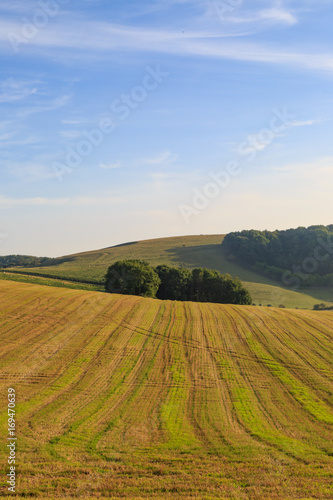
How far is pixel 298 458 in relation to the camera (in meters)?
17.6

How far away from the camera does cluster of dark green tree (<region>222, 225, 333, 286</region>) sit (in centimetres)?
11438

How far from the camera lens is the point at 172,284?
81375 mm

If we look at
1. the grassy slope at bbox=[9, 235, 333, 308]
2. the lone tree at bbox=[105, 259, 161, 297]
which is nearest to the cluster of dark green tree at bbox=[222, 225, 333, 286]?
the grassy slope at bbox=[9, 235, 333, 308]

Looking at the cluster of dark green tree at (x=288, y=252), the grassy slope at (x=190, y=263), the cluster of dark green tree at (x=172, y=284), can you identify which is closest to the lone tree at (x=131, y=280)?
the cluster of dark green tree at (x=172, y=284)

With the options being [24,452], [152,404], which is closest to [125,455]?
[24,452]

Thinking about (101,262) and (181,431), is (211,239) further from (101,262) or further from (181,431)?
(181,431)

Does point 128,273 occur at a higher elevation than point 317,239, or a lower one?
lower

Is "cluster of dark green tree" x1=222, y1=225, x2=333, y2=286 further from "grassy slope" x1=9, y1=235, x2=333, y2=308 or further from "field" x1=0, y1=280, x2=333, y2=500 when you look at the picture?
"field" x1=0, y1=280, x2=333, y2=500

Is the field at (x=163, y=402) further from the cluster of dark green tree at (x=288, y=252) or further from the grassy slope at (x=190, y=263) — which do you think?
the cluster of dark green tree at (x=288, y=252)

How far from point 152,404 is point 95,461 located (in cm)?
792

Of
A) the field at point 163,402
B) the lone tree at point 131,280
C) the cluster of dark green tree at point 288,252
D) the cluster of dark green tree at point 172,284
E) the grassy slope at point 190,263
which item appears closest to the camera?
the field at point 163,402

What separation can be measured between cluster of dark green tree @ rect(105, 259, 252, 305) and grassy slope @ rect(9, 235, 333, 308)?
29.4ft

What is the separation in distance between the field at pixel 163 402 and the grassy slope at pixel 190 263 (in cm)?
4652

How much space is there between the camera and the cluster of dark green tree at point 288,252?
375ft
